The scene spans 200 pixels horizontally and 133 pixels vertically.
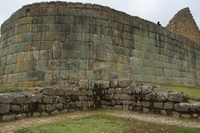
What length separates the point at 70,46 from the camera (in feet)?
36.9

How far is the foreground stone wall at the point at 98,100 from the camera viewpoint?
6.34 meters

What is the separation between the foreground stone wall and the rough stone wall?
12150 millimetres

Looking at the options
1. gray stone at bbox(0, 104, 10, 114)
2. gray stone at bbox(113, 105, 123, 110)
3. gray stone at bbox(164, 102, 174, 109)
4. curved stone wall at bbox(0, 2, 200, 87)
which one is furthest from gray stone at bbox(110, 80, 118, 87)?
gray stone at bbox(0, 104, 10, 114)

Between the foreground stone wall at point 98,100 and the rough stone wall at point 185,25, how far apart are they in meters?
12.1

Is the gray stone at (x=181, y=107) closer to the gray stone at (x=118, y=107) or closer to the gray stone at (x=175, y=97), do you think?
the gray stone at (x=175, y=97)

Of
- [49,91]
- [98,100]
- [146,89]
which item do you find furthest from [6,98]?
[146,89]

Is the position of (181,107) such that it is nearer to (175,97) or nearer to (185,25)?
(175,97)

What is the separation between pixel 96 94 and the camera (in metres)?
8.73

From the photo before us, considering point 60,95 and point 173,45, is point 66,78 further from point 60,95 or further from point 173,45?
point 173,45

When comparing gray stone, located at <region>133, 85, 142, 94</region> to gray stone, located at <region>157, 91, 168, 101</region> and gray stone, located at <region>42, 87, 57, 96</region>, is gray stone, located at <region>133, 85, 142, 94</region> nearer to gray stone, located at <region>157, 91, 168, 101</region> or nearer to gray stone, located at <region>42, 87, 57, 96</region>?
gray stone, located at <region>157, 91, 168, 101</region>

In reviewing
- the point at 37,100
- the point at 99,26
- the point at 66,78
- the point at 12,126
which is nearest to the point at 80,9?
the point at 99,26

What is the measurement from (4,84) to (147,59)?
9.30 meters

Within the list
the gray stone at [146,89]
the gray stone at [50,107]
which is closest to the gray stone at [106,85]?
the gray stone at [146,89]

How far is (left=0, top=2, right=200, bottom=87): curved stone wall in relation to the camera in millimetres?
10953
